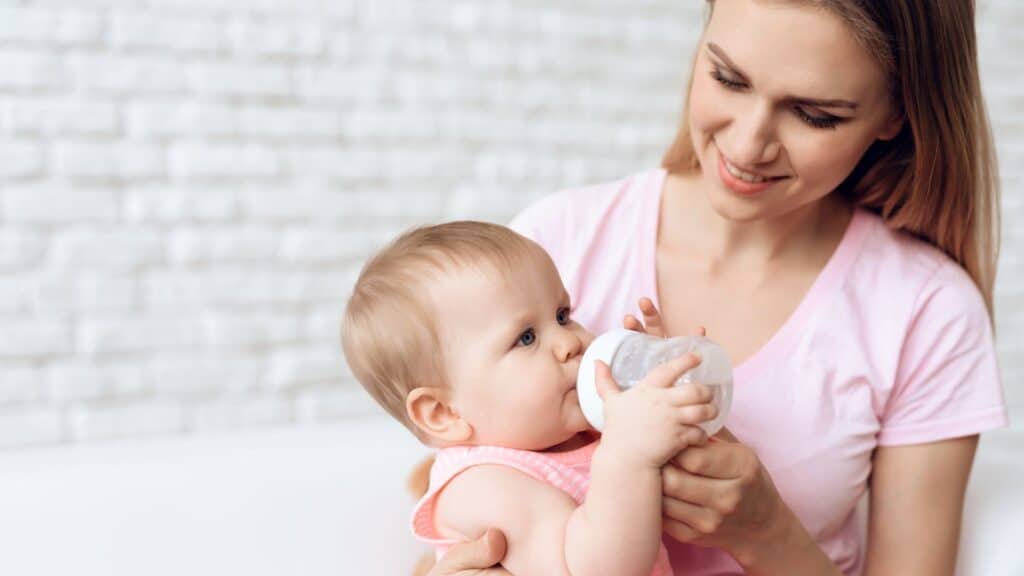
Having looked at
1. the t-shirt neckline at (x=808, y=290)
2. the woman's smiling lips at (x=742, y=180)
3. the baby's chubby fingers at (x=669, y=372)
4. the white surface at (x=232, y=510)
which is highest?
the woman's smiling lips at (x=742, y=180)

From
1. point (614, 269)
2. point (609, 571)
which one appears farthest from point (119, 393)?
point (609, 571)

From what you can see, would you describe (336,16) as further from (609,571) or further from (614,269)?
(609,571)

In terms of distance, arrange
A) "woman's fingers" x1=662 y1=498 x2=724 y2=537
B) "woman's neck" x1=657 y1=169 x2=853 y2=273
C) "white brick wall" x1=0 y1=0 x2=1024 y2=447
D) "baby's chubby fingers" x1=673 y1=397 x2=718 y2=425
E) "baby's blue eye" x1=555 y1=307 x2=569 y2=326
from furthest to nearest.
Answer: "white brick wall" x1=0 y1=0 x2=1024 y2=447 < "woman's neck" x1=657 y1=169 x2=853 y2=273 < "baby's blue eye" x1=555 y1=307 x2=569 y2=326 < "woman's fingers" x1=662 y1=498 x2=724 y2=537 < "baby's chubby fingers" x1=673 y1=397 x2=718 y2=425

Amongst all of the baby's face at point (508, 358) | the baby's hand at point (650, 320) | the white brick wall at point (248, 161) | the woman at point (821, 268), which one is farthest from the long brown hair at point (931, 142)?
the white brick wall at point (248, 161)

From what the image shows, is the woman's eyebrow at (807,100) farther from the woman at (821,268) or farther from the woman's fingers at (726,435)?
the woman's fingers at (726,435)

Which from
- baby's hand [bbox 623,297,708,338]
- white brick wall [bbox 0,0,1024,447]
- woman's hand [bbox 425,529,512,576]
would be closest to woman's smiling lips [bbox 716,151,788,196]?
baby's hand [bbox 623,297,708,338]

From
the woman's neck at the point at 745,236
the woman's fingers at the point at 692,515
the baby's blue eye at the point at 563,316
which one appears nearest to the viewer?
the woman's fingers at the point at 692,515

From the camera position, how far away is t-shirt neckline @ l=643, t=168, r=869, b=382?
1.32 m

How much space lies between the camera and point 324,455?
1603mm

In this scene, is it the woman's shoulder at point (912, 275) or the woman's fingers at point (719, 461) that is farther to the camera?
the woman's shoulder at point (912, 275)

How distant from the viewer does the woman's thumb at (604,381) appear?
97cm

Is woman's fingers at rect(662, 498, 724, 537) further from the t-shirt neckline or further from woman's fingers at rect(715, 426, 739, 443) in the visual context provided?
the t-shirt neckline

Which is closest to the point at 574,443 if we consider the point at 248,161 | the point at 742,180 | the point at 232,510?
the point at 742,180

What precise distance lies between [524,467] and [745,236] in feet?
1.71
